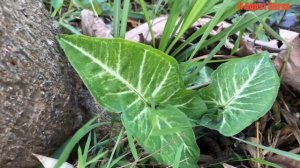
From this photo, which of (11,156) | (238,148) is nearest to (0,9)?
(11,156)

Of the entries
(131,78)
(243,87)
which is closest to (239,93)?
(243,87)

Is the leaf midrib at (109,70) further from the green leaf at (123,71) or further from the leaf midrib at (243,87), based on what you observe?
the leaf midrib at (243,87)

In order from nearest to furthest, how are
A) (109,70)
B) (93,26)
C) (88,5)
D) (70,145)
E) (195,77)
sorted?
(70,145)
(109,70)
(195,77)
(93,26)
(88,5)

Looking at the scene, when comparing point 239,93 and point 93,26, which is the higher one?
point 93,26

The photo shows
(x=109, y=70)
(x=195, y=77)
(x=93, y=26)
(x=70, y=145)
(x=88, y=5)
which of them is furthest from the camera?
(x=88, y=5)

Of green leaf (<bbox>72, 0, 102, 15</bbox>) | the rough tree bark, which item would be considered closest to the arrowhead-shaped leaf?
the rough tree bark

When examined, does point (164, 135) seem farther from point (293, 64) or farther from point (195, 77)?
point (293, 64)
